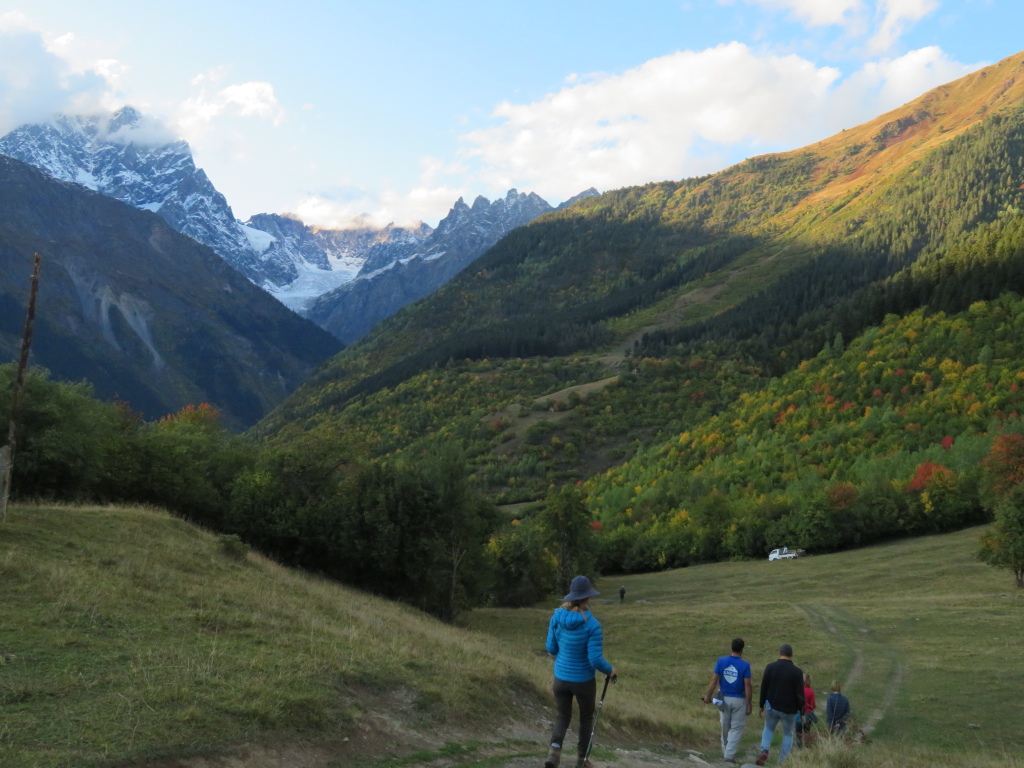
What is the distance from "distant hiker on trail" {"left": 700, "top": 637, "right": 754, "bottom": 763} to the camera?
14227mm

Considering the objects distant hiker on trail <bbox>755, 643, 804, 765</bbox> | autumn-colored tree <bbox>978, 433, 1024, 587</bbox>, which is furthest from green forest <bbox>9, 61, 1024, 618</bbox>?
distant hiker on trail <bbox>755, 643, 804, 765</bbox>

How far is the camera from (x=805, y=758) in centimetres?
1303

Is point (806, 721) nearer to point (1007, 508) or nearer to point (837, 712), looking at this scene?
point (837, 712)

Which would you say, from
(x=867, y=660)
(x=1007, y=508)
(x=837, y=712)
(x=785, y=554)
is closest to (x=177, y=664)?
(x=837, y=712)

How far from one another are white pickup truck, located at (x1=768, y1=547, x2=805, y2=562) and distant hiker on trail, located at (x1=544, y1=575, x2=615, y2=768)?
7040cm

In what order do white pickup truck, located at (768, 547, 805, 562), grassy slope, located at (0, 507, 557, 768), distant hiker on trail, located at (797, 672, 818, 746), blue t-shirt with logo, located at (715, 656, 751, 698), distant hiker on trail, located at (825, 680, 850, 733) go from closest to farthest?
grassy slope, located at (0, 507, 557, 768), blue t-shirt with logo, located at (715, 656, 751, 698), distant hiker on trail, located at (797, 672, 818, 746), distant hiker on trail, located at (825, 680, 850, 733), white pickup truck, located at (768, 547, 805, 562)

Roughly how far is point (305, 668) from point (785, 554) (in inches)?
2821

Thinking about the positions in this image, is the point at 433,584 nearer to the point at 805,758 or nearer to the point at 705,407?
the point at 805,758

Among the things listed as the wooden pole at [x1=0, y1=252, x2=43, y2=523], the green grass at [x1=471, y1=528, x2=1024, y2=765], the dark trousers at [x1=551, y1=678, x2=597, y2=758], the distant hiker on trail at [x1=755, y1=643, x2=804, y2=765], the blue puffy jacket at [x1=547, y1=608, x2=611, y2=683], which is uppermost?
the wooden pole at [x1=0, y1=252, x2=43, y2=523]

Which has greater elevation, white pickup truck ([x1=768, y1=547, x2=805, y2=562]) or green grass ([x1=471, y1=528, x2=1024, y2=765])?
green grass ([x1=471, y1=528, x2=1024, y2=765])

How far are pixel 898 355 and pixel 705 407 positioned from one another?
4390cm

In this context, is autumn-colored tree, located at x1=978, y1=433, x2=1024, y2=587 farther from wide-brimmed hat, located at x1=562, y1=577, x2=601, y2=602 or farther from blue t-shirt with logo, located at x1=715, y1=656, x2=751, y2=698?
wide-brimmed hat, located at x1=562, y1=577, x2=601, y2=602

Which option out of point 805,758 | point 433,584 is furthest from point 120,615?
point 433,584

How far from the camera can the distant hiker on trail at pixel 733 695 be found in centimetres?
1423
